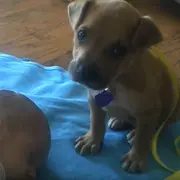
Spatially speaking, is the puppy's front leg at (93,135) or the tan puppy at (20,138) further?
the puppy's front leg at (93,135)

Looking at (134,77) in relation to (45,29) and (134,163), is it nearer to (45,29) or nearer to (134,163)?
(134,163)

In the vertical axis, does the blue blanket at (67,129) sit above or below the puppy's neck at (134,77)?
below

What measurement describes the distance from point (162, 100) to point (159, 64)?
0.10 m

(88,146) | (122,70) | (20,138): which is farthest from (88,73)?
(88,146)

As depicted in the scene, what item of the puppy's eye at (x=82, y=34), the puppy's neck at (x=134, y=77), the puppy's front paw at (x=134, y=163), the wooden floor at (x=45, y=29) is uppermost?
the puppy's eye at (x=82, y=34)

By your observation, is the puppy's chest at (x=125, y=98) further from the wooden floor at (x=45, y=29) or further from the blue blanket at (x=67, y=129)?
the wooden floor at (x=45, y=29)

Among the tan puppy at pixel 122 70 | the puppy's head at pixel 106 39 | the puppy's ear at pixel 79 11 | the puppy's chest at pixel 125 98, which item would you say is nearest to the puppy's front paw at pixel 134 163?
the tan puppy at pixel 122 70

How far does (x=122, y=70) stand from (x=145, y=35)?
10 centimetres

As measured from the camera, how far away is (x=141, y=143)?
1.23 meters

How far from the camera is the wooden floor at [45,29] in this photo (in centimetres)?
191

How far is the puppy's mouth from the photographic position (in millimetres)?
1041

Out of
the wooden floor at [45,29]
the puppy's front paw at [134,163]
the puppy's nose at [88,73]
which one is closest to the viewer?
the puppy's nose at [88,73]

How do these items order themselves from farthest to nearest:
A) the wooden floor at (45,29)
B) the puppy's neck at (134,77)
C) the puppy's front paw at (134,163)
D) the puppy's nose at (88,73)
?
the wooden floor at (45,29) < the puppy's front paw at (134,163) < the puppy's neck at (134,77) < the puppy's nose at (88,73)

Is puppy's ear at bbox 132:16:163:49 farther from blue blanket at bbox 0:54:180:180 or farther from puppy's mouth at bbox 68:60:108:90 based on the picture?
blue blanket at bbox 0:54:180:180
